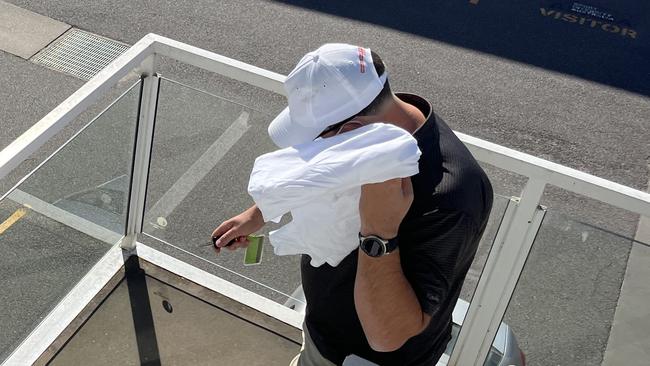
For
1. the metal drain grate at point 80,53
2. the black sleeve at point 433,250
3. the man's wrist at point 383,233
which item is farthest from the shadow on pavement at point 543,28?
the man's wrist at point 383,233

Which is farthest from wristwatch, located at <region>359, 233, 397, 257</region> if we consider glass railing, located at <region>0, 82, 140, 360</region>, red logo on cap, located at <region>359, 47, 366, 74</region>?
glass railing, located at <region>0, 82, 140, 360</region>

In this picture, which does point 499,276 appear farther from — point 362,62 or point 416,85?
point 416,85

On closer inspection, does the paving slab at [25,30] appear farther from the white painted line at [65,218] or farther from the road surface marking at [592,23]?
the road surface marking at [592,23]

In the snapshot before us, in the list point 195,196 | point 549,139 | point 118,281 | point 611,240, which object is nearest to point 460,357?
point 611,240

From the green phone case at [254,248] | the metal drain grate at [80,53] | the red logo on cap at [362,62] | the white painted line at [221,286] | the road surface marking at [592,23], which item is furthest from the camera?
the road surface marking at [592,23]

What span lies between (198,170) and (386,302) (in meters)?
1.70

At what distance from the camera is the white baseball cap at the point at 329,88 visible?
6.66 feet

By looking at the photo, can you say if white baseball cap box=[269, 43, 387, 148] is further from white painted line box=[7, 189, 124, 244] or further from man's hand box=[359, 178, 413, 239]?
white painted line box=[7, 189, 124, 244]

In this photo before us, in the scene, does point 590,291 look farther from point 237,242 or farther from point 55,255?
point 55,255

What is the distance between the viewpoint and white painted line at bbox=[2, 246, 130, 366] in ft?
10.8

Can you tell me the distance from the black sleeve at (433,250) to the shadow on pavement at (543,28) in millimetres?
7114

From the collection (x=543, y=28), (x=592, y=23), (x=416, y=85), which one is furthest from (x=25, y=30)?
(x=592, y=23)

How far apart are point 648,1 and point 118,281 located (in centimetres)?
890

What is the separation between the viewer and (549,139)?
7.45m
